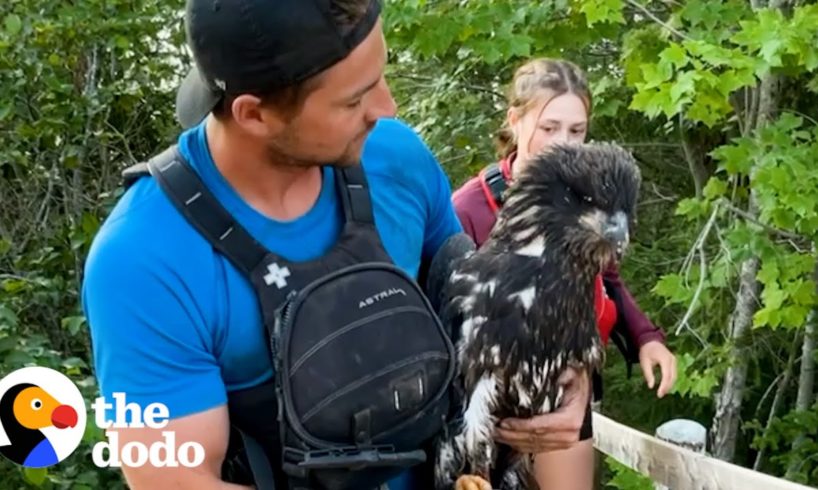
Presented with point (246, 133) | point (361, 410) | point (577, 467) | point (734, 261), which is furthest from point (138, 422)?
point (734, 261)

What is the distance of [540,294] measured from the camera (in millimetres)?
2098

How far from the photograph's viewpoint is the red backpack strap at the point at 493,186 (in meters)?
2.78

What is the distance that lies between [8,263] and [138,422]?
3.41m

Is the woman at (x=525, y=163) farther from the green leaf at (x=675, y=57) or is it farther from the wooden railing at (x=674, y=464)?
the green leaf at (x=675, y=57)

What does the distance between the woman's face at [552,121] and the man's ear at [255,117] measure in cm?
167

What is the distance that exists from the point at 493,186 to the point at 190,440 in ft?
4.96

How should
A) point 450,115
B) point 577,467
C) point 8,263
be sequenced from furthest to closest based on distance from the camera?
point 450,115, point 8,263, point 577,467

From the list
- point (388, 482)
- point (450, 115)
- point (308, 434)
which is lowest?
point (450, 115)

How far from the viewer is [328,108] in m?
1.47

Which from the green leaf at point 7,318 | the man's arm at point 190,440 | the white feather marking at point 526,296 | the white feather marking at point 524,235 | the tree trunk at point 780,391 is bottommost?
the tree trunk at point 780,391

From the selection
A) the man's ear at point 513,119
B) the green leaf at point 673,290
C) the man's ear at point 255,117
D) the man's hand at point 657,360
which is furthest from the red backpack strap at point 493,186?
the green leaf at point 673,290

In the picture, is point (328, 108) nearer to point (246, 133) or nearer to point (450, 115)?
point (246, 133)

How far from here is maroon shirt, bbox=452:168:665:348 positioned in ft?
8.97

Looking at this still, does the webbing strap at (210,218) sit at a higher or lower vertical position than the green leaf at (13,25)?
higher
